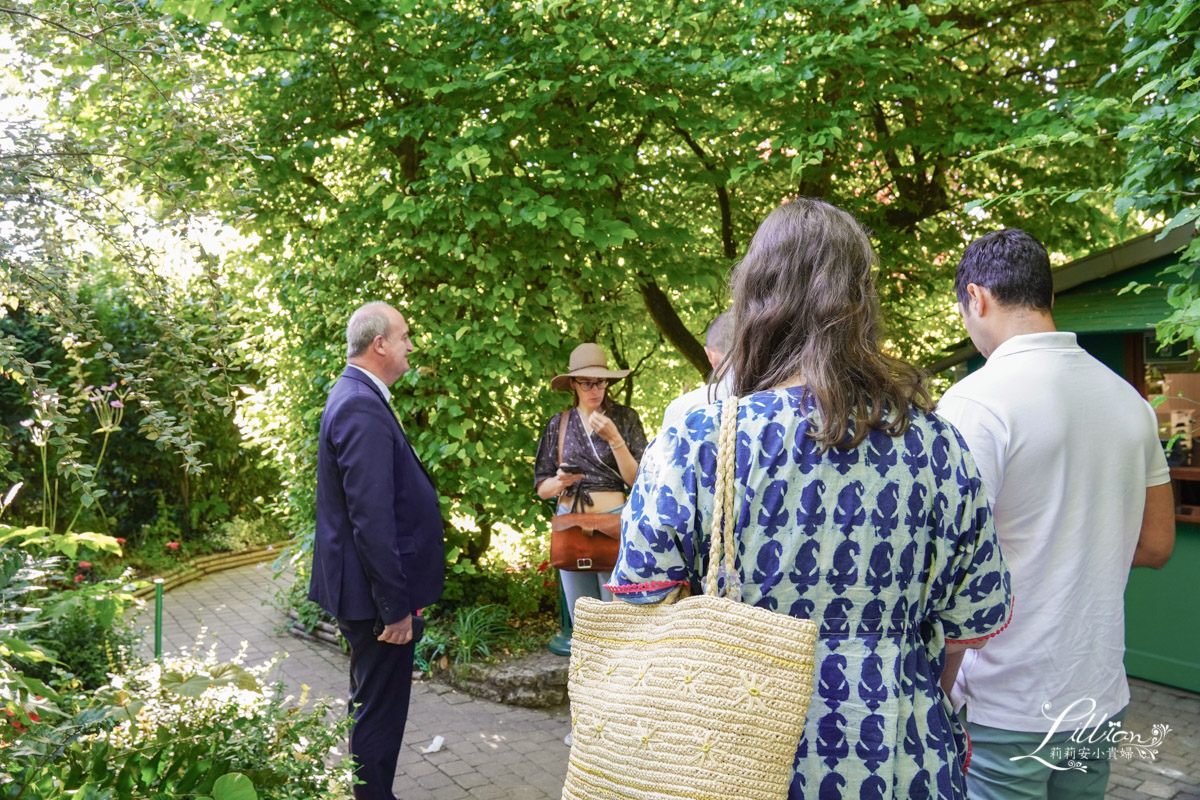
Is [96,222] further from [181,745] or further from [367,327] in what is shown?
[181,745]

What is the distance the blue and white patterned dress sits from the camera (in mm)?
1588

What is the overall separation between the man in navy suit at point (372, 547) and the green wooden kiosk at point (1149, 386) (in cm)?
→ 403

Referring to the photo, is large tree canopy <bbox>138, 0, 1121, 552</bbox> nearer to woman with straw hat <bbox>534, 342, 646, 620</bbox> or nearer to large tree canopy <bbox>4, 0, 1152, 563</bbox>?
large tree canopy <bbox>4, 0, 1152, 563</bbox>

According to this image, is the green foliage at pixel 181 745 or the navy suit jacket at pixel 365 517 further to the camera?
the navy suit jacket at pixel 365 517

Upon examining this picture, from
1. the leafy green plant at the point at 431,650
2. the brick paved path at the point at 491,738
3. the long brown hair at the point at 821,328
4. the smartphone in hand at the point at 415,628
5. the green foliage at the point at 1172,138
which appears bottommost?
the brick paved path at the point at 491,738

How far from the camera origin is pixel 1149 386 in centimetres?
591

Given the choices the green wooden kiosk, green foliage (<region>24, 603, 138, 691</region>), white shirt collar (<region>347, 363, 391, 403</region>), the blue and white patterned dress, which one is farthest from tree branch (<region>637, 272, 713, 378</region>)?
the blue and white patterned dress

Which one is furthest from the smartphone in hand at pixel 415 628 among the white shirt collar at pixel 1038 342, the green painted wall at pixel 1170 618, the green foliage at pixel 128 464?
the green painted wall at pixel 1170 618

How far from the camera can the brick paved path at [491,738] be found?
436 centimetres

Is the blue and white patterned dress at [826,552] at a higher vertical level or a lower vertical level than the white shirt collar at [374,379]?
lower

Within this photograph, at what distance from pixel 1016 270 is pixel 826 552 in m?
1.29

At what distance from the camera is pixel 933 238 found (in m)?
7.22

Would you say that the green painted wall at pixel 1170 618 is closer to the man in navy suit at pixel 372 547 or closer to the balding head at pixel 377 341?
the man in navy suit at pixel 372 547

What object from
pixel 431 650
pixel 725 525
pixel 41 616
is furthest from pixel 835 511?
pixel 431 650
